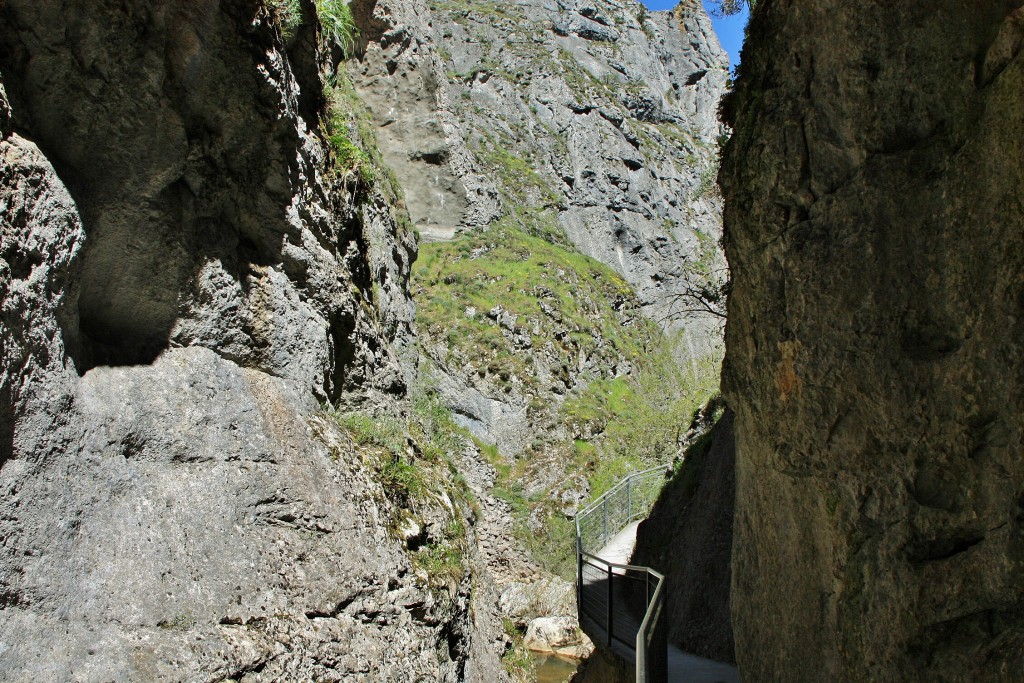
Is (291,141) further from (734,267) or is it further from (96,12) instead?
(734,267)

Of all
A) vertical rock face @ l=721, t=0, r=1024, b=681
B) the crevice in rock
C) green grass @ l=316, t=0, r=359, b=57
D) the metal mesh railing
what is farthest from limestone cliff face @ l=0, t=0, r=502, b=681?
the metal mesh railing


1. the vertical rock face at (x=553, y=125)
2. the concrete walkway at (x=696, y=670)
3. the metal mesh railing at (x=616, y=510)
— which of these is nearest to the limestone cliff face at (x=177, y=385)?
the concrete walkway at (x=696, y=670)

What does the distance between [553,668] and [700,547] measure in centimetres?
657

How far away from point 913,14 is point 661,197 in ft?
127

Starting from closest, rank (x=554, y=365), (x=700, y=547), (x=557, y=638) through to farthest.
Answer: (x=700, y=547)
(x=557, y=638)
(x=554, y=365)

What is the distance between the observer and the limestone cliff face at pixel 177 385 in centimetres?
507

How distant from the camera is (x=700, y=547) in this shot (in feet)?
36.2

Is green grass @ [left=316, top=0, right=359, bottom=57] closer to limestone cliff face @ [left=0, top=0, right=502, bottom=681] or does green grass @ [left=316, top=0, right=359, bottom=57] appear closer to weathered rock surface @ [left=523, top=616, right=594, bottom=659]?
limestone cliff face @ [left=0, top=0, right=502, bottom=681]

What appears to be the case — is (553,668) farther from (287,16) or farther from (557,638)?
(287,16)

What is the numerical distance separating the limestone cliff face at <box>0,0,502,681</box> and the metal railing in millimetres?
1848

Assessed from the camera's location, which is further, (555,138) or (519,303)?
(555,138)

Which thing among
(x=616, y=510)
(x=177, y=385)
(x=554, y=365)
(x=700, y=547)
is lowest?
(x=616, y=510)

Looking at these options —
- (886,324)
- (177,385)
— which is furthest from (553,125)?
(886,324)

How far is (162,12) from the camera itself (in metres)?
6.53
